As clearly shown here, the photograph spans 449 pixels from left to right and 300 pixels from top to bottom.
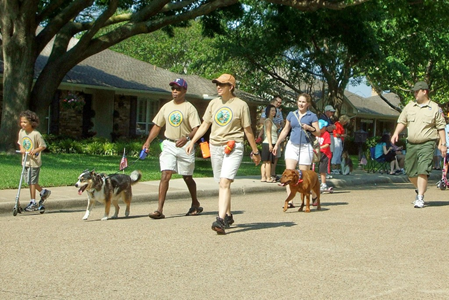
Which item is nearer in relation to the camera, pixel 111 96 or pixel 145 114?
pixel 111 96

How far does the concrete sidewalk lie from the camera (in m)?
11.5

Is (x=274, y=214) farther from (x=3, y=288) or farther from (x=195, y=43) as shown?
(x=195, y=43)

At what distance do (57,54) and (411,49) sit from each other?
1516 cm

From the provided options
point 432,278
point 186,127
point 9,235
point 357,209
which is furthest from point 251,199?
point 432,278

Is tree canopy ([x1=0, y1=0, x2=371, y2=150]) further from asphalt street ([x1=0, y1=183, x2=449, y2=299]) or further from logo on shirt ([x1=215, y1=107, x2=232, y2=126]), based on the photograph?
logo on shirt ([x1=215, y1=107, x2=232, y2=126])

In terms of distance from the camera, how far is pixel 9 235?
27.9ft

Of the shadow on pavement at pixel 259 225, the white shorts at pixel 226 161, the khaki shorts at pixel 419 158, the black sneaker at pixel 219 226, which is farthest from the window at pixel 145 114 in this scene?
the black sneaker at pixel 219 226

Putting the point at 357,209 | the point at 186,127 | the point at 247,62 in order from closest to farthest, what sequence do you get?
the point at 186,127, the point at 357,209, the point at 247,62

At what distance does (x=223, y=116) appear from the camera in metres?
8.84

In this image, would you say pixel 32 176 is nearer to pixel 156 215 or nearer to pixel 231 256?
pixel 156 215

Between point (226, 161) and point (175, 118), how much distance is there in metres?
1.57

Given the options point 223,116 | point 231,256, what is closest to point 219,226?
point 231,256

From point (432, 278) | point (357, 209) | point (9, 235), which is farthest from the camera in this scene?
point (357, 209)

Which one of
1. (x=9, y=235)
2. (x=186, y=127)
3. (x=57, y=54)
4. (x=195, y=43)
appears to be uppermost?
(x=195, y=43)
